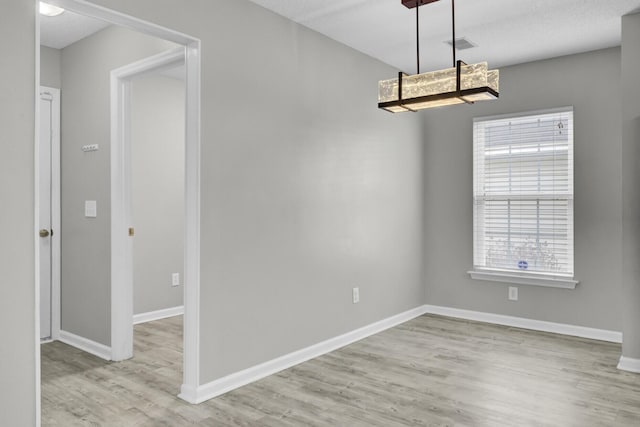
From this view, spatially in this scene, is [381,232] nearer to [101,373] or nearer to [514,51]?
[514,51]

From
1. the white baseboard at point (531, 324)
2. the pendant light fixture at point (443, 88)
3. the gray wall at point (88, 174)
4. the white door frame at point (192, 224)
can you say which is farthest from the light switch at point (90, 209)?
the white baseboard at point (531, 324)

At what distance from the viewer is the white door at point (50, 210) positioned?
4.11 m

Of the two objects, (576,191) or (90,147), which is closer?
(90,147)

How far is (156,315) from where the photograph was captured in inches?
199

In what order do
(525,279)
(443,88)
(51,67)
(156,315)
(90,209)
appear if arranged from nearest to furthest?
(443,88) → (90,209) → (51,67) → (525,279) → (156,315)

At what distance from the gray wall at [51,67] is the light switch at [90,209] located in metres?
1.14

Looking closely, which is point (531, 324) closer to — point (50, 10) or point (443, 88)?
point (443, 88)

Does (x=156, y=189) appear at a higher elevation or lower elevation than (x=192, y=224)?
higher

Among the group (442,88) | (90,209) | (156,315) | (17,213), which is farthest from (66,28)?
(442,88)

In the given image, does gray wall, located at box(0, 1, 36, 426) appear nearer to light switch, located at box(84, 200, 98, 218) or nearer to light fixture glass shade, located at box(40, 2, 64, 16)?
light fixture glass shade, located at box(40, 2, 64, 16)

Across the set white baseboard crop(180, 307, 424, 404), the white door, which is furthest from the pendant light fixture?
the white door

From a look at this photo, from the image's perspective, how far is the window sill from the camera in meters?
4.41

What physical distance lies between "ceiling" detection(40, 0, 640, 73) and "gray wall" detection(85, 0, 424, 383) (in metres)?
0.22

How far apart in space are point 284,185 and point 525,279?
2.67m
